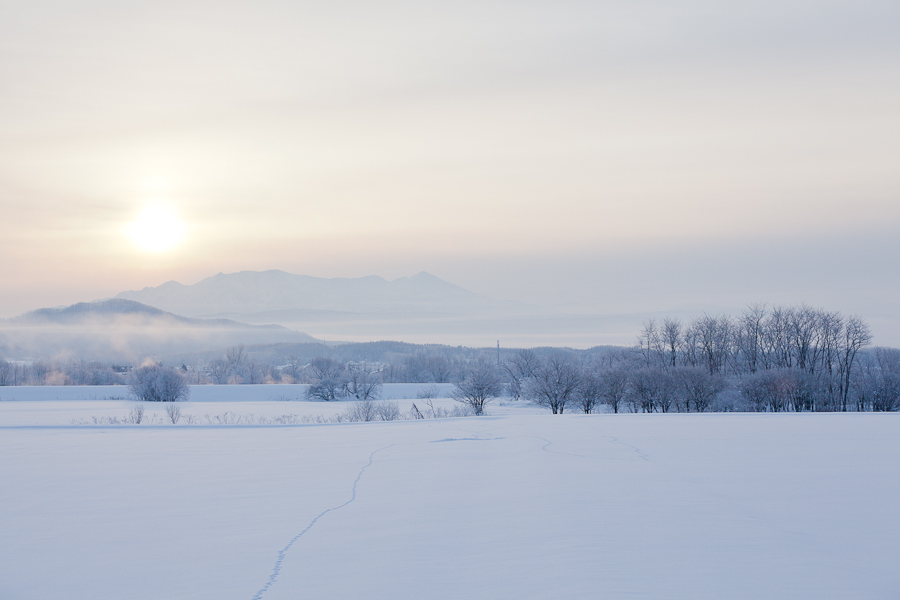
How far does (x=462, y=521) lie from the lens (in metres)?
7.04

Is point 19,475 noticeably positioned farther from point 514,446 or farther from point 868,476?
point 868,476

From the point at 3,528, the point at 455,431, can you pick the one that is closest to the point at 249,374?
the point at 455,431

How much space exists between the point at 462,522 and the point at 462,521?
0.14ft

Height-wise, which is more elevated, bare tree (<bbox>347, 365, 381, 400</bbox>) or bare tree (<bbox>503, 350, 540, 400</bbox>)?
bare tree (<bbox>503, 350, 540, 400</bbox>)

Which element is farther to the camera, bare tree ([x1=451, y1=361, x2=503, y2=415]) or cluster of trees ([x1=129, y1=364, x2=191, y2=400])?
cluster of trees ([x1=129, y1=364, x2=191, y2=400])

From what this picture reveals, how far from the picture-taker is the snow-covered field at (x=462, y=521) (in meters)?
5.15

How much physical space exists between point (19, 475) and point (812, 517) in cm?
1237

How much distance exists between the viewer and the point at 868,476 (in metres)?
9.30

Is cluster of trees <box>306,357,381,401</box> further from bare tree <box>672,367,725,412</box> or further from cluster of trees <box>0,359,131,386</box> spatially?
bare tree <box>672,367,725,412</box>

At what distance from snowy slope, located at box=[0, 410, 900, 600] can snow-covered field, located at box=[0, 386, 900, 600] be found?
1.2 inches

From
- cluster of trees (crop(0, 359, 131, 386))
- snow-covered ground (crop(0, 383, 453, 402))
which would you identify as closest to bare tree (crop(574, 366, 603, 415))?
snow-covered ground (crop(0, 383, 453, 402))

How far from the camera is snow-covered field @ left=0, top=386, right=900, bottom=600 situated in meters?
5.15

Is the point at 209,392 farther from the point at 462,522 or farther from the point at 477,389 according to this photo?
the point at 462,522

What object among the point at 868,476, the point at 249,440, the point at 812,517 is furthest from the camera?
the point at 249,440
